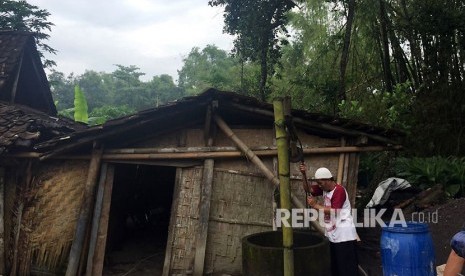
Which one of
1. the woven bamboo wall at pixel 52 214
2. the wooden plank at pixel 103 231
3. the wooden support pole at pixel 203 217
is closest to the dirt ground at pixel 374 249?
the wooden plank at pixel 103 231

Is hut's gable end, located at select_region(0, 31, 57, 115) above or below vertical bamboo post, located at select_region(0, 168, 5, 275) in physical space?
above

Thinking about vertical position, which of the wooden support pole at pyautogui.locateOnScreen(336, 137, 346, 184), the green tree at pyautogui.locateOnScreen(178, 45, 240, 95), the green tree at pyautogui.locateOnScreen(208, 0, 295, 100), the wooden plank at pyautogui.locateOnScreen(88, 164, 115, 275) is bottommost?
the wooden plank at pyautogui.locateOnScreen(88, 164, 115, 275)

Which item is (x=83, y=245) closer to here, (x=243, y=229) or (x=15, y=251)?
(x=15, y=251)

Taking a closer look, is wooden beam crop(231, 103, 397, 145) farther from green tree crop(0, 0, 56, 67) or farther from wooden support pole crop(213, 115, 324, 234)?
green tree crop(0, 0, 56, 67)

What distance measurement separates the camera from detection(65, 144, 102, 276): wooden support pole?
6656mm

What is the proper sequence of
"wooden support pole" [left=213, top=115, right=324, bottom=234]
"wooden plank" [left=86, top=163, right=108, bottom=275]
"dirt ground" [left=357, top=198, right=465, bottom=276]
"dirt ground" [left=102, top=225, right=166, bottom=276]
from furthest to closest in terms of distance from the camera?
1. "dirt ground" [left=102, top=225, right=166, bottom=276]
2. "dirt ground" [left=357, top=198, right=465, bottom=276]
3. "wooden plank" [left=86, top=163, right=108, bottom=275]
4. "wooden support pole" [left=213, top=115, right=324, bottom=234]

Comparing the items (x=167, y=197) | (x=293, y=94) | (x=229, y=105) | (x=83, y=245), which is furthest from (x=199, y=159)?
(x=293, y=94)

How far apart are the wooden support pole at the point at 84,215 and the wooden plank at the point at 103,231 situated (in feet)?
0.72

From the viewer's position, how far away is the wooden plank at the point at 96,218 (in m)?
6.72

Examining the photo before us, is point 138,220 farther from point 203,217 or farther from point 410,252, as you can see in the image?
point 410,252

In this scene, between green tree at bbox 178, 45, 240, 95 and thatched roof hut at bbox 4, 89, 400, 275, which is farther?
green tree at bbox 178, 45, 240, 95

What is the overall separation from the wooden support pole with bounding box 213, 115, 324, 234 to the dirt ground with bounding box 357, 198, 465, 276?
1.85 m

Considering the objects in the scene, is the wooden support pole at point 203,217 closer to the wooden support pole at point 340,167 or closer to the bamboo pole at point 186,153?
the bamboo pole at point 186,153

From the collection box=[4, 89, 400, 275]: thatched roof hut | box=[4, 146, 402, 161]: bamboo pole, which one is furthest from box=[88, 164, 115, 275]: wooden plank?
box=[4, 146, 402, 161]: bamboo pole
